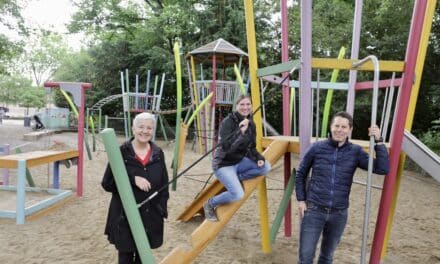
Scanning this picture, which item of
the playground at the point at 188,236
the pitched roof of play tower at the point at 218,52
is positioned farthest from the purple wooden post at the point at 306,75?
the pitched roof of play tower at the point at 218,52

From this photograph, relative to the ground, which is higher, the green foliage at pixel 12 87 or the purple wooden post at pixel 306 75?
the purple wooden post at pixel 306 75

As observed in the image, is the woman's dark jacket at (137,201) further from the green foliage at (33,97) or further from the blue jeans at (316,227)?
the green foliage at (33,97)

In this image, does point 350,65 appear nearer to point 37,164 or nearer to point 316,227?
point 316,227

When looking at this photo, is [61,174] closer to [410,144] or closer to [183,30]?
[410,144]

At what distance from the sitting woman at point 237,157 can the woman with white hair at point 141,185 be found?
89 centimetres

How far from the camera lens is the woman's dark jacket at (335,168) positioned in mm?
2588

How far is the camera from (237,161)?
137 inches

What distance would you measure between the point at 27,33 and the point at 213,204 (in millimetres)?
16710

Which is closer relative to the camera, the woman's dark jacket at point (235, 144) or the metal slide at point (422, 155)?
the metal slide at point (422, 155)

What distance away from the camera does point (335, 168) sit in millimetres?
2588

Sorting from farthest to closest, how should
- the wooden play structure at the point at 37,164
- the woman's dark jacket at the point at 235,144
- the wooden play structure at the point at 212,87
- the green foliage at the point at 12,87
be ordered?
1. the green foliage at the point at 12,87
2. the wooden play structure at the point at 212,87
3. the wooden play structure at the point at 37,164
4. the woman's dark jacket at the point at 235,144

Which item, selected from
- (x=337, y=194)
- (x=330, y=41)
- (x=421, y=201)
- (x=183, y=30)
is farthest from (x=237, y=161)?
(x=183, y=30)

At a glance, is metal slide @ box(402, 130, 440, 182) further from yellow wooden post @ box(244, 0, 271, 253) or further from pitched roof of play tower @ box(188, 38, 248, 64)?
pitched roof of play tower @ box(188, 38, 248, 64)

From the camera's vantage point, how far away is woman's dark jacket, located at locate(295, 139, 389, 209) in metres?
2.59
